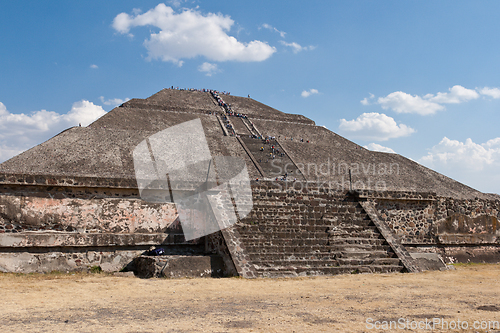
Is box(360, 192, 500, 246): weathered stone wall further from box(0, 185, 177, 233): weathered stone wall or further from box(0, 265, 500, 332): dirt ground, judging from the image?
box(0, 185, 177, 233): weathered stone wall

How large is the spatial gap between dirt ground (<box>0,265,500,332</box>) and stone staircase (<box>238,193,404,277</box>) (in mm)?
531

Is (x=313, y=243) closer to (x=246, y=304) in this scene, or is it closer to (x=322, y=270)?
(x=322, y=270)

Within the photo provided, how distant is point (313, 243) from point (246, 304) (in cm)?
356

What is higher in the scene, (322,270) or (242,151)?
(242,151)

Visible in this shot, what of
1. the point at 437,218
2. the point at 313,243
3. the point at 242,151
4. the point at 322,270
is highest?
the point at 242,151

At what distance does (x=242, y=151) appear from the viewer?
1797cm

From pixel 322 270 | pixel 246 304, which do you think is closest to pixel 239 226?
pixel 322 270

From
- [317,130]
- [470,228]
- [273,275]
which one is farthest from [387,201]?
[317,130]

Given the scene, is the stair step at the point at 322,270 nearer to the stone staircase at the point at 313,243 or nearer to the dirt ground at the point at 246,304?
the stone staircase at the point at 313,243

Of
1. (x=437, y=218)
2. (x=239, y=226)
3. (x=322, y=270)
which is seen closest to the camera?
(x=322, y=270)

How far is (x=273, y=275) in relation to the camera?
6984 millimetres

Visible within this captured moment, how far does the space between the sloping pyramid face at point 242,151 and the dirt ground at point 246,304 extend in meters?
5.27

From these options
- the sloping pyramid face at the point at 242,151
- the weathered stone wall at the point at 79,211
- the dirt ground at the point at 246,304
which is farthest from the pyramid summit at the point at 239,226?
the dirt ground at the point at 246,304

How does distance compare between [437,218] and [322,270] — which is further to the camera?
[437,218]
